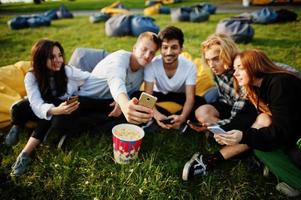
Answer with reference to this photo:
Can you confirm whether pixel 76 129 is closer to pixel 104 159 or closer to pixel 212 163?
pixel 104 159

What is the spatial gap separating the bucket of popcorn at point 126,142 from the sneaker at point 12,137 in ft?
3.91

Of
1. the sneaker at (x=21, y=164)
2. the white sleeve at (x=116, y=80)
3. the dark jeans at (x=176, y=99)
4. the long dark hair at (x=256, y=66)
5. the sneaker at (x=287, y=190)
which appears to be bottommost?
the sneaker at (x=287, y=190)

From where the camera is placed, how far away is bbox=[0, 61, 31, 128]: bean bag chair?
360 centimetres

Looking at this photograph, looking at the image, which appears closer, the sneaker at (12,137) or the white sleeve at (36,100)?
the white sleeve at (36,100)

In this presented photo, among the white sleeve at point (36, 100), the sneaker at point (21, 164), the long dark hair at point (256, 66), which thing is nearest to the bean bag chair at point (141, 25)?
the white sleeve at point (36, 100)

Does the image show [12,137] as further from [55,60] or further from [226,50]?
[226,50]

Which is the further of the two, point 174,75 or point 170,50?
point 174,75

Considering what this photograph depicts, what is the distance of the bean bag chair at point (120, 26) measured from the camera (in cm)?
806

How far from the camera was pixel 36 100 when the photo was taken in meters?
3.14

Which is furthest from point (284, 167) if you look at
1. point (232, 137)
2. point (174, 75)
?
point (174, 75)

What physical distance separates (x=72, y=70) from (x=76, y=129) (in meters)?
0.67

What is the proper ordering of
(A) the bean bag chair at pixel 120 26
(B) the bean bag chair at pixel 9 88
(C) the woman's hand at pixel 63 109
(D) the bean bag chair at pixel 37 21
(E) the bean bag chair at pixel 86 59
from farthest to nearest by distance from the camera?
(D) the bean bag chair at pixel 37 21 < (A) the bean bag chair at pixel 120 26 < (E) the bean bag chair at pixel 86 59 < (B) the bean bag chair at pixel 9 88 < (C) the woman's hand at pixel 63 109

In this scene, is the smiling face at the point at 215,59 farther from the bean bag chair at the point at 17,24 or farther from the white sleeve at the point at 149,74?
the bean bag chair at the point at 17,24

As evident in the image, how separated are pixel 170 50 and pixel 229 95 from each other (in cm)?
86
